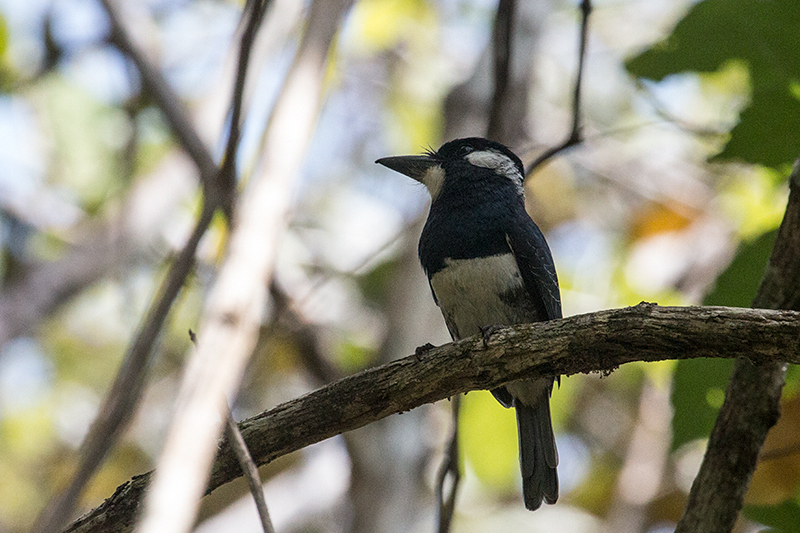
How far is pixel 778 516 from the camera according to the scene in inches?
101

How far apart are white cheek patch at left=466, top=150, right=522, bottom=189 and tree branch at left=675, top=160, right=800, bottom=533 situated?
1624mm

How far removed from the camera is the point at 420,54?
299 inches

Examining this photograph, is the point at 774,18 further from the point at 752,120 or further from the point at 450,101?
the point at 450,101

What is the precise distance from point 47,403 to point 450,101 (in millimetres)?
4260

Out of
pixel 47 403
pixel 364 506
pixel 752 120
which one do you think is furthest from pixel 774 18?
pixel 47 403

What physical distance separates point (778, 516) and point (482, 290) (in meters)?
1.36

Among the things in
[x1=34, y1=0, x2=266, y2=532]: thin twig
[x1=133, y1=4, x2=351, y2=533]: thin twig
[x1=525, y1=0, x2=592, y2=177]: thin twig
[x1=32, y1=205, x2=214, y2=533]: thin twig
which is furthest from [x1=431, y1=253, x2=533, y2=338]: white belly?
[x1=32, y1=205, x2=214, y2=533]: thin twig

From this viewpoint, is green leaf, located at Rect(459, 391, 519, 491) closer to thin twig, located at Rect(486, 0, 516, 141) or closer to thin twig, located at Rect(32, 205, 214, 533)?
thin twig, located at Rect(486, 0, 516, 141)

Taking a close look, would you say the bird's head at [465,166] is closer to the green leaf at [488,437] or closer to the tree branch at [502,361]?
the green leaf at [488,437]

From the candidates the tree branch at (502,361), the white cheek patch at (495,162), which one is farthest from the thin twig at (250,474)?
the white cheek patch at (495,162)

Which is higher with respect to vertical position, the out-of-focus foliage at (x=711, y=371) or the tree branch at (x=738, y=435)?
the out-of-focus foliage at (x=711, y=371)

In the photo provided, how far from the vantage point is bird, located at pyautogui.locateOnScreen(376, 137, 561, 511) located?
3.43m

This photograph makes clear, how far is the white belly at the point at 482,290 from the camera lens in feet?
11.2

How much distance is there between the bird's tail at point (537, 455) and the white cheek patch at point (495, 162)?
1085 millimetres
